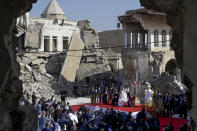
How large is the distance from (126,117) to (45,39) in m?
27.5

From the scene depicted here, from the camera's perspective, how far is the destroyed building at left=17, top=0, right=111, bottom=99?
91.0 ft

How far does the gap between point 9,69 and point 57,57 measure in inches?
1077

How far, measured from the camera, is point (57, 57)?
33562 millimetres

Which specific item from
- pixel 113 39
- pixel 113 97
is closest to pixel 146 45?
pixel 113 97

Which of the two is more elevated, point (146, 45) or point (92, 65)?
point (146, 45)

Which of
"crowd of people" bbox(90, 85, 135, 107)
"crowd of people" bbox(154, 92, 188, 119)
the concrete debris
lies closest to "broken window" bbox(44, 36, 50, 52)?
the concrete debris

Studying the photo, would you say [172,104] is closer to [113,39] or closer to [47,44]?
[47,44]

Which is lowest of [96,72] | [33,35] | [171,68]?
[96,72]

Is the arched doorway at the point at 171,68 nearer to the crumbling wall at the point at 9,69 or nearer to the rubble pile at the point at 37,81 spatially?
the rubble pile at the point at 37,81

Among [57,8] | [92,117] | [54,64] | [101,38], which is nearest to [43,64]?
[54,64]

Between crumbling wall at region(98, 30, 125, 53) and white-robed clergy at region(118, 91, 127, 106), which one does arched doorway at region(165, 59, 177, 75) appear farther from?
white-robed clergy at region(118, 91, 127, 106)

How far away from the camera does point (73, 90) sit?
28906mm

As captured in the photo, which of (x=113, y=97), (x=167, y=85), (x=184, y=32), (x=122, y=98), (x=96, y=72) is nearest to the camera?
(x=184, y=32)

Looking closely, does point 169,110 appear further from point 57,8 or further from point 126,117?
point 57,8
